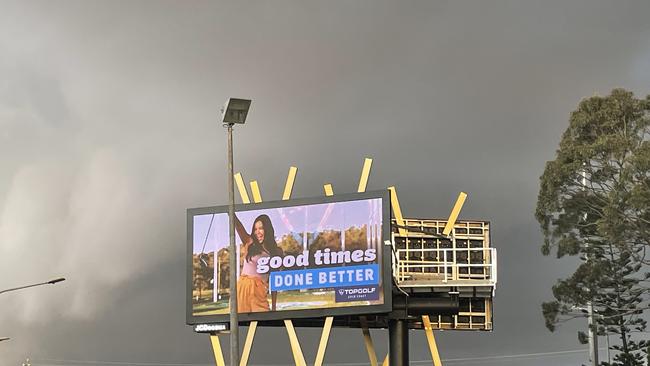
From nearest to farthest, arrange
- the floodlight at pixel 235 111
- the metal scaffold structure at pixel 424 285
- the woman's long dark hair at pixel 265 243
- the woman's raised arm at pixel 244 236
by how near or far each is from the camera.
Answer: the floodlight at pixel 235 111 < the metal scaffold structure at pixel 424 285 < the woman's long dark hair at pixel 265 243 < the woman's raised arm at pixel 244 236

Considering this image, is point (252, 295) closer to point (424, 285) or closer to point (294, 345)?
point (294, 345)

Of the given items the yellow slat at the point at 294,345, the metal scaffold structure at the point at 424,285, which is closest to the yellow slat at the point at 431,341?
the metal scaffold structure at the point at 424,285

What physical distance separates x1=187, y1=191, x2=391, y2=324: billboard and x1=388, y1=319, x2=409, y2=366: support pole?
199 centimetres

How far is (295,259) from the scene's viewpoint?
4138cm

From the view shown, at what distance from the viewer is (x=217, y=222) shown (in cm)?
4278

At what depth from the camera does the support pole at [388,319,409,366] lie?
134 feet

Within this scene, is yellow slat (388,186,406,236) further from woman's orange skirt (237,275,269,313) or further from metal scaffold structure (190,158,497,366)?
woman's orange skirt (237,275,269,313)

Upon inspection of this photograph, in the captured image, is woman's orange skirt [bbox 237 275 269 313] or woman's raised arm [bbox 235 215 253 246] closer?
woman's orange skirt [bbox 237 275 269 313]

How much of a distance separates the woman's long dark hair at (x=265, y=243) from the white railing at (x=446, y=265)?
5259mm

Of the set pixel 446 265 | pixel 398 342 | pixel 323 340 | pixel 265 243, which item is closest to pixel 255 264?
pixel 265 243

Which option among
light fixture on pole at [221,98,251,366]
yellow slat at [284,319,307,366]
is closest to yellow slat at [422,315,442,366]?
yellow slat at [284,319,307,366]

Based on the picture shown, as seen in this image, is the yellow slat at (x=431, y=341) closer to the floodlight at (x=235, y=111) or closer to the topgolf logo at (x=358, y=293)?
the topgolf logo at (x=358, y=293)

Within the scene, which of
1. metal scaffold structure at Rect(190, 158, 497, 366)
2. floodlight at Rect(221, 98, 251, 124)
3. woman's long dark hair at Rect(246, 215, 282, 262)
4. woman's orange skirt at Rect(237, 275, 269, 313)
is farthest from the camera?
woman's long dark hair at Rect(246, 215, 282, 262)

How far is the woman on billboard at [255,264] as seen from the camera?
1636 inches
